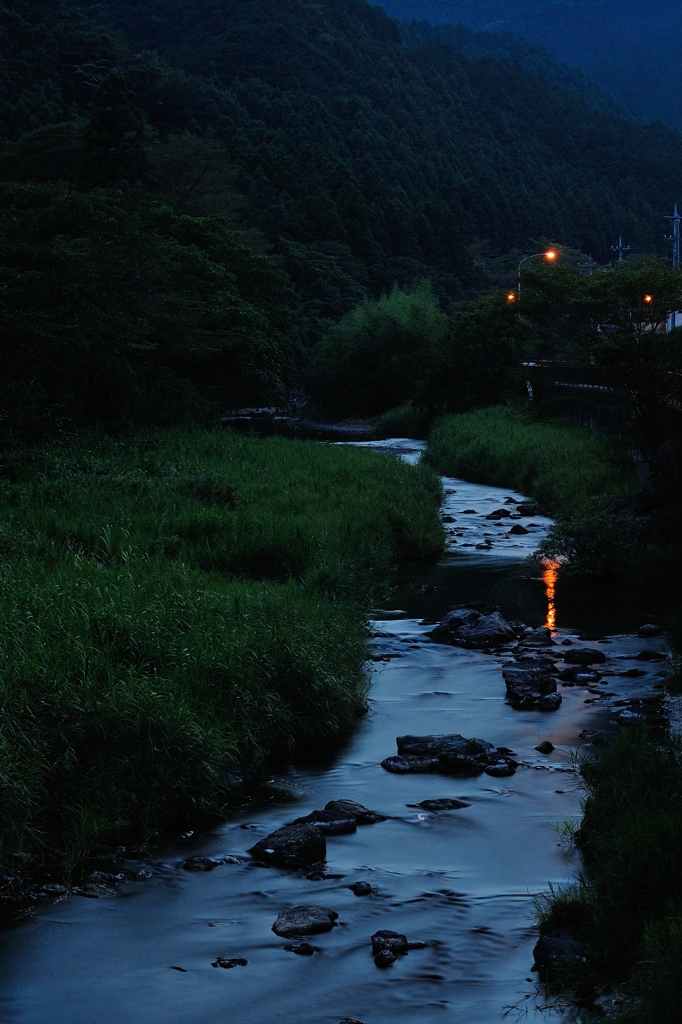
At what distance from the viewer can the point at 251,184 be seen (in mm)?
83812

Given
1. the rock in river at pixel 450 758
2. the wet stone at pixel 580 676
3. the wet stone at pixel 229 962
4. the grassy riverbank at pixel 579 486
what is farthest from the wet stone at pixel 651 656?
the wet stone at pixel 229 962

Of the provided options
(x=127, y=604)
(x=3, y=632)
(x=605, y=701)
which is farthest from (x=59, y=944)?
(x=605, y=701)

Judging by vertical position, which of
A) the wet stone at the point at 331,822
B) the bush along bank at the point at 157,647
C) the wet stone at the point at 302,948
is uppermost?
the bush along bank at the point at 157,647

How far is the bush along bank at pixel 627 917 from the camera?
5.22 meters

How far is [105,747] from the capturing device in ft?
27.7

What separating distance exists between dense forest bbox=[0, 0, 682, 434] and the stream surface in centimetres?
1711

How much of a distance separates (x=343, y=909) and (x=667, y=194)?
14150 centimetres

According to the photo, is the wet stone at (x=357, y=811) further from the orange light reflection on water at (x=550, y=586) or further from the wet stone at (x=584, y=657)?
the orange light reflection on water at (x=550, y=586)

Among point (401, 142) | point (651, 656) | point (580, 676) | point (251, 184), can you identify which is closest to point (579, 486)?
point (651, 656)

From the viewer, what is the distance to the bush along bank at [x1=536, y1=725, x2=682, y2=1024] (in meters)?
5.22

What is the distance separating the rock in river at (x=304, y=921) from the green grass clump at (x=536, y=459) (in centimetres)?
1682

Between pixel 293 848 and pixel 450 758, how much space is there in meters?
2.30

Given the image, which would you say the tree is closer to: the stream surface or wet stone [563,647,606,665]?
wet stone [563,647,606,665]

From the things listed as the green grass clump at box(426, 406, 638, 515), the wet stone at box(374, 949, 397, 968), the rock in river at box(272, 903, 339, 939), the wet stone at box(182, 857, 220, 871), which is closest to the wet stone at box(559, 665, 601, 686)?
the wet stone at box(182, 857, 220, 871)
